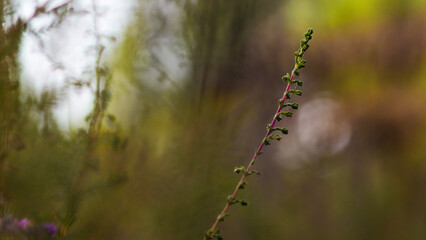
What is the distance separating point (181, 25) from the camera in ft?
3.65

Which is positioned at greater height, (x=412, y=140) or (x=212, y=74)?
(x=412, y=140)

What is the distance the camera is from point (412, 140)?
4898mm

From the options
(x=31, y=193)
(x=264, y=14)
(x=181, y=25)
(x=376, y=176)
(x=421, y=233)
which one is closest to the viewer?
(x=31, y=193)

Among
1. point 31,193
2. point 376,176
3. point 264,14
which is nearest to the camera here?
point 31,193

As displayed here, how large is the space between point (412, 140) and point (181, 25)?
441 cm

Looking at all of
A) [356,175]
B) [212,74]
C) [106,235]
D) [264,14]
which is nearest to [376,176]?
[356,175]

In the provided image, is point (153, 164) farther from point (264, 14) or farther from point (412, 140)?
point (412, 140)

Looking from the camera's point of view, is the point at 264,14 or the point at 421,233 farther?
the point at 421,233

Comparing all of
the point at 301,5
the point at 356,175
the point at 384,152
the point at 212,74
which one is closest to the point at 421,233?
the point at 356,175

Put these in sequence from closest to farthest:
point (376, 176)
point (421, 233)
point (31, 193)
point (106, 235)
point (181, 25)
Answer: point (31, 193), point (106, 235), point (181, 25), point (421, 233), point (376, 176)

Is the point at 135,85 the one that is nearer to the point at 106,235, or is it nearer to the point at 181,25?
the point at 181,25

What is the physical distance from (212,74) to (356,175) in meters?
3.30

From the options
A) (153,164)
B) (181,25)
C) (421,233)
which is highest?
(421,233)

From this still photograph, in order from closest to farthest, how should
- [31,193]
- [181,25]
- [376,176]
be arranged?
1. [31,193]
2. [181,25]
3. [376,176]
